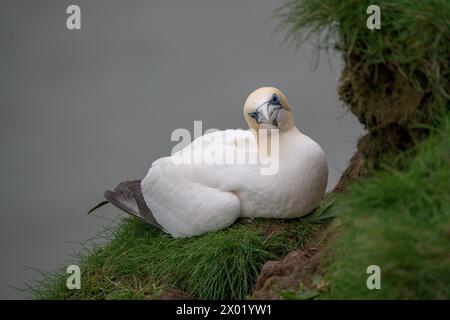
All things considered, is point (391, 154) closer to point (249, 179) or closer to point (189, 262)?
point (249, 179)

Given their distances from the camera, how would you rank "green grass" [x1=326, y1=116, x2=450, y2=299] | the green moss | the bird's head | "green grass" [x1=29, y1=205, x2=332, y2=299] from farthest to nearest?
1. the bird's head
2. "green grass" [x1=29, y1=205, x2=332, y2=299]
3. the green moss
4. "green grass" [x1=326, y1=116, x2=450, y2=299]

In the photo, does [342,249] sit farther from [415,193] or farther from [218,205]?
[218,205]

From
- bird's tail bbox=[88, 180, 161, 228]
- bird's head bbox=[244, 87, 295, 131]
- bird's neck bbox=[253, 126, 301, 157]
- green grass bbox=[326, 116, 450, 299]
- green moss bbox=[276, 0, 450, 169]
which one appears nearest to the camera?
green grass bbox=[326, 116, 450, 299]

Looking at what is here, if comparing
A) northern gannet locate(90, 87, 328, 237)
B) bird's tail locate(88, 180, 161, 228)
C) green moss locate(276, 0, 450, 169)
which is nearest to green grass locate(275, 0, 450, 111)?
green moss locate(276, 0, 450, 169)

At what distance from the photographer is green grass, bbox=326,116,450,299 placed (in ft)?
15.9

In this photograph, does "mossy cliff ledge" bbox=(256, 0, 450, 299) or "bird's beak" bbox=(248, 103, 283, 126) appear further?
"bird's beak" bbox=(248, 103, 283, 126)

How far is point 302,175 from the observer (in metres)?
7.16

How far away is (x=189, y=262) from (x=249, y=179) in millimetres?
808

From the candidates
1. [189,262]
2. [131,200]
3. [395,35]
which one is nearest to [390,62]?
[395,35]

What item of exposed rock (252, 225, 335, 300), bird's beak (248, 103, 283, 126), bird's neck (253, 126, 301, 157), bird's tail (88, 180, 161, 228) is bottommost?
exposed rock (252, 225, 335, 300)

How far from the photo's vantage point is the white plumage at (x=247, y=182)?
23.5 ft

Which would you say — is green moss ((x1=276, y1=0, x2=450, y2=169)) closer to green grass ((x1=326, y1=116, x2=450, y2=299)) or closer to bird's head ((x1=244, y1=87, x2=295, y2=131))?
green grass ((x1=326, y1=116, x2=450, y2=299))

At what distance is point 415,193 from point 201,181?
8.62 feet

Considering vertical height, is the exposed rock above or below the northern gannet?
below
